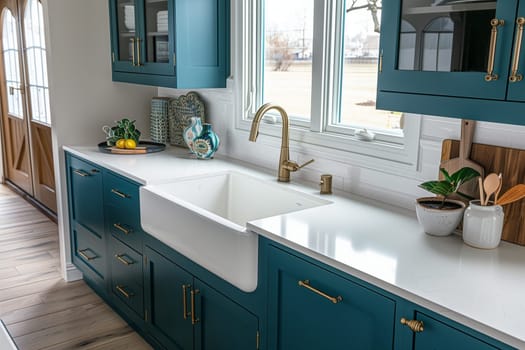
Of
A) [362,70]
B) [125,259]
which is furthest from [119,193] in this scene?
[362,70]

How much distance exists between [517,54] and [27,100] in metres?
4.67

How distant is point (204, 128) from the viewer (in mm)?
2818

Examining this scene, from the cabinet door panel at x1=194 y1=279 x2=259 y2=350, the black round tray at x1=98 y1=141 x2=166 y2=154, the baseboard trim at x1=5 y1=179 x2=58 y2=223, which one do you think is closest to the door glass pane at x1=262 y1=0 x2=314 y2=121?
the black round tray at x1=98 y1=141 x2=166 y2=154

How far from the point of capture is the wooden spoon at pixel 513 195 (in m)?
1.46

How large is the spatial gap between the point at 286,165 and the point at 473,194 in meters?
0.88

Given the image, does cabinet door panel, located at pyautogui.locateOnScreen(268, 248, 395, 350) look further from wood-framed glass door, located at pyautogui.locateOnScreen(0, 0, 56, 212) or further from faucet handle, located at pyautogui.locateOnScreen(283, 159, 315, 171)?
wood-framed glass door, located at pyautogui.locateOnScreen(0, 0, 56, 212)

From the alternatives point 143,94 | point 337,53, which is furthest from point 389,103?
point 143,94

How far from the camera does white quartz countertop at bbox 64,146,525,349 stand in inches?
45.0

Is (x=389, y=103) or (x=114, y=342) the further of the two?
(x=114, y=342)

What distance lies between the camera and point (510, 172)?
159 centimetres

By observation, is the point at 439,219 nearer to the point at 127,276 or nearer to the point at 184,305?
the point at 184,305

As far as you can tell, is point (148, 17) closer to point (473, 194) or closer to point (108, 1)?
point (108, 1)

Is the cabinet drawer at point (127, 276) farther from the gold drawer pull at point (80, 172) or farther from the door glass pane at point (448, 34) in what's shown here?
the door glass pane at point (448, 34)

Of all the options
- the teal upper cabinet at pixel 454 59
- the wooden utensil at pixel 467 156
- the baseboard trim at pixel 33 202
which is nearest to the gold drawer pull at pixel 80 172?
the baseboard trim at pixel 33 202
